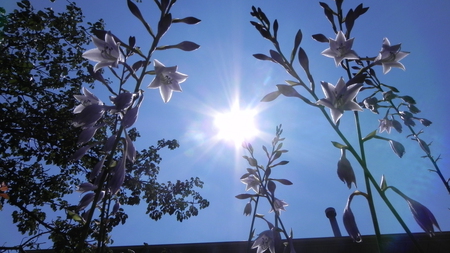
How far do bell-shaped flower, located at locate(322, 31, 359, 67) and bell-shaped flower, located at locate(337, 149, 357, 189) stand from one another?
513mm

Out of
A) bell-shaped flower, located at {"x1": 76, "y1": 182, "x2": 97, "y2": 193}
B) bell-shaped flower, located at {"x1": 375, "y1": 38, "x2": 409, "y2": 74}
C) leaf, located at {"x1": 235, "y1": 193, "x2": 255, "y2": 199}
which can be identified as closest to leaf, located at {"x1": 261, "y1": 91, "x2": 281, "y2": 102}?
bell-shaped flower, located at {"x1": 375, "y1": 38, "x2": 409, "y2": 74}

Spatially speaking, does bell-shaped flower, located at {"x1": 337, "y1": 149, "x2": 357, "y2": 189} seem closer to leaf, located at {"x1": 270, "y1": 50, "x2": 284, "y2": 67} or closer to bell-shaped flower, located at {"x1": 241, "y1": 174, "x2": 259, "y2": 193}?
leaf, located at {"x1": 270, "y1": 50, "x2": 284, "y2": 67}

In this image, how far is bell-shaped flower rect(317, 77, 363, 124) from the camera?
1029mm

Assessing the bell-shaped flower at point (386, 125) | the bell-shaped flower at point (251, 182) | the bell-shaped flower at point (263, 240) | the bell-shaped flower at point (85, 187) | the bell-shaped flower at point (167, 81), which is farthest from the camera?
the bell-shaped flower at point (386, 125)

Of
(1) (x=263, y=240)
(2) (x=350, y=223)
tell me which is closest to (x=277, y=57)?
(2) (x=350, y=223)

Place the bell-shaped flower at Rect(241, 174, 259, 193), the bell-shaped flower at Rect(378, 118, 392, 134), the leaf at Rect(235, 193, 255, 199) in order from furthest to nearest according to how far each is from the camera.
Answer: the bell-shaped flower at Rect(378, 118, 392, 134) → the bell-shaped flower at Rect(241, 174, 259, 193) → the leaf at Rect(235, 193, 255, 199)

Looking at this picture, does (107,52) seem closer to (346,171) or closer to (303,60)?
(303,60)

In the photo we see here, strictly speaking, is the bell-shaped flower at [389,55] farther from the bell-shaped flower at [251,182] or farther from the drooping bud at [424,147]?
the drooping bud at [424,147]

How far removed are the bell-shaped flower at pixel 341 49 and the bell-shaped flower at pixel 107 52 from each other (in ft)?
3.46

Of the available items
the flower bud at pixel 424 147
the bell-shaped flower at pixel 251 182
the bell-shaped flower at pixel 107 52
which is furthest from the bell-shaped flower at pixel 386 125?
the bell-shaped flower at pixel 107 52

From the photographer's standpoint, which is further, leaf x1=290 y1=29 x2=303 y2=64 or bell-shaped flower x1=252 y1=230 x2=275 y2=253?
bell-shaped flower x1=252 y1=230 x2=275 y2=253

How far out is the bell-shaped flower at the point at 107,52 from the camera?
1344mm

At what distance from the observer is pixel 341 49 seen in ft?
4.23

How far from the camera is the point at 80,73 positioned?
6.55m
